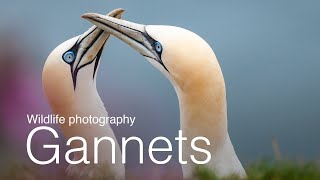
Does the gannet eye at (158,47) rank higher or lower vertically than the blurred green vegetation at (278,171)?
higher

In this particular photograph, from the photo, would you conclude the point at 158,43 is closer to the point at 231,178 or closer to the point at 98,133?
the point at 98,133

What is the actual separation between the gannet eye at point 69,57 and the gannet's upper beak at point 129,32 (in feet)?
1.47

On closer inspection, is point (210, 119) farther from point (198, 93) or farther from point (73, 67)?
point (73, 67)

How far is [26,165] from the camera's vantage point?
227cm

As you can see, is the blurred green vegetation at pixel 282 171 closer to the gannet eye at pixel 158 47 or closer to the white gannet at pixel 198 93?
the white gannet at pixel 198 93

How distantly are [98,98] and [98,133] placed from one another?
1.37ft

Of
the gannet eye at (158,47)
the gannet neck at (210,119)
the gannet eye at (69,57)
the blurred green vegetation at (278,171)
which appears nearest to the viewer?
the blurred green vegetation at (278,171)

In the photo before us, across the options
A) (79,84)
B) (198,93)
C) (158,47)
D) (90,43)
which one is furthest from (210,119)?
(90,43)

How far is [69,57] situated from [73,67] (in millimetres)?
122

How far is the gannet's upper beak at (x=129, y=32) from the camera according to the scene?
6181 millimetres

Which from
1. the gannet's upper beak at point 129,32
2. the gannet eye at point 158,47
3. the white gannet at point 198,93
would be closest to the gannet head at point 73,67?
the gannet's upper beak at point 129,32

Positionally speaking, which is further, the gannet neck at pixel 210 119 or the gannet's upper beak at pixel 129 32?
the gannet's upper beak at pixel 129 32

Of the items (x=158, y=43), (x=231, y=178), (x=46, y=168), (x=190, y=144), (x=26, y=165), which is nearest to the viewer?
(x=26, y=165)

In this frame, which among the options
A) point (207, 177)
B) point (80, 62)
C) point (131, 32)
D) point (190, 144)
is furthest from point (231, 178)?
point (80, 62)
